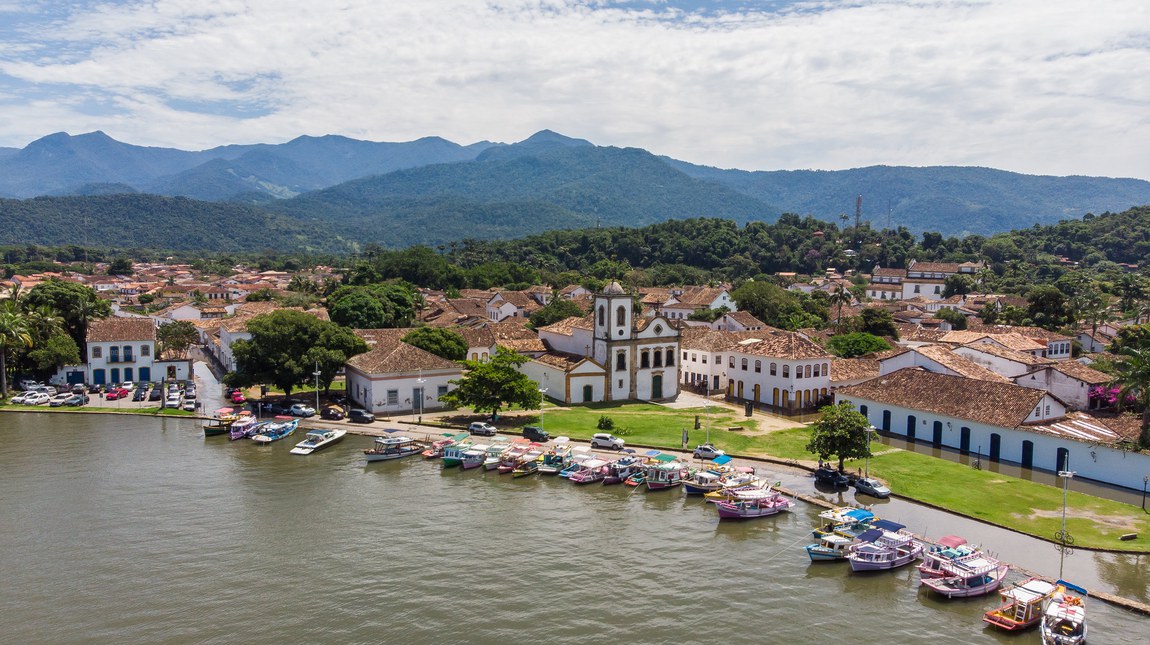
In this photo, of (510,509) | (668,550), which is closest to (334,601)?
(510,509)

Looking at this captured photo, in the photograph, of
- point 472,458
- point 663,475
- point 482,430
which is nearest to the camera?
point 663,475

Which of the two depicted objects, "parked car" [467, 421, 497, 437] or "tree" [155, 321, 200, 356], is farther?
"tree" [155, 321, 200, 356]

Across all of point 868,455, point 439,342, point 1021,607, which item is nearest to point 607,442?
point 868,455

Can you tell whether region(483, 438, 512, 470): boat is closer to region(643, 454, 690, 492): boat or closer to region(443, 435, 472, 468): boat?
region(443, 435, 472, 468): boat

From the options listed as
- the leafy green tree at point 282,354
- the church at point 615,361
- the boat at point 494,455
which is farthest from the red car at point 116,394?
the boat at point 494,455

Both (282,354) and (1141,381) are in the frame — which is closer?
(1141,381)

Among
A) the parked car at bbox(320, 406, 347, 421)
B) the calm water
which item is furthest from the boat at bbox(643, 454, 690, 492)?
the parked car at bbox(320, 406, 347, 421)

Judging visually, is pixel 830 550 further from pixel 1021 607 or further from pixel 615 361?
pixel 615 361
